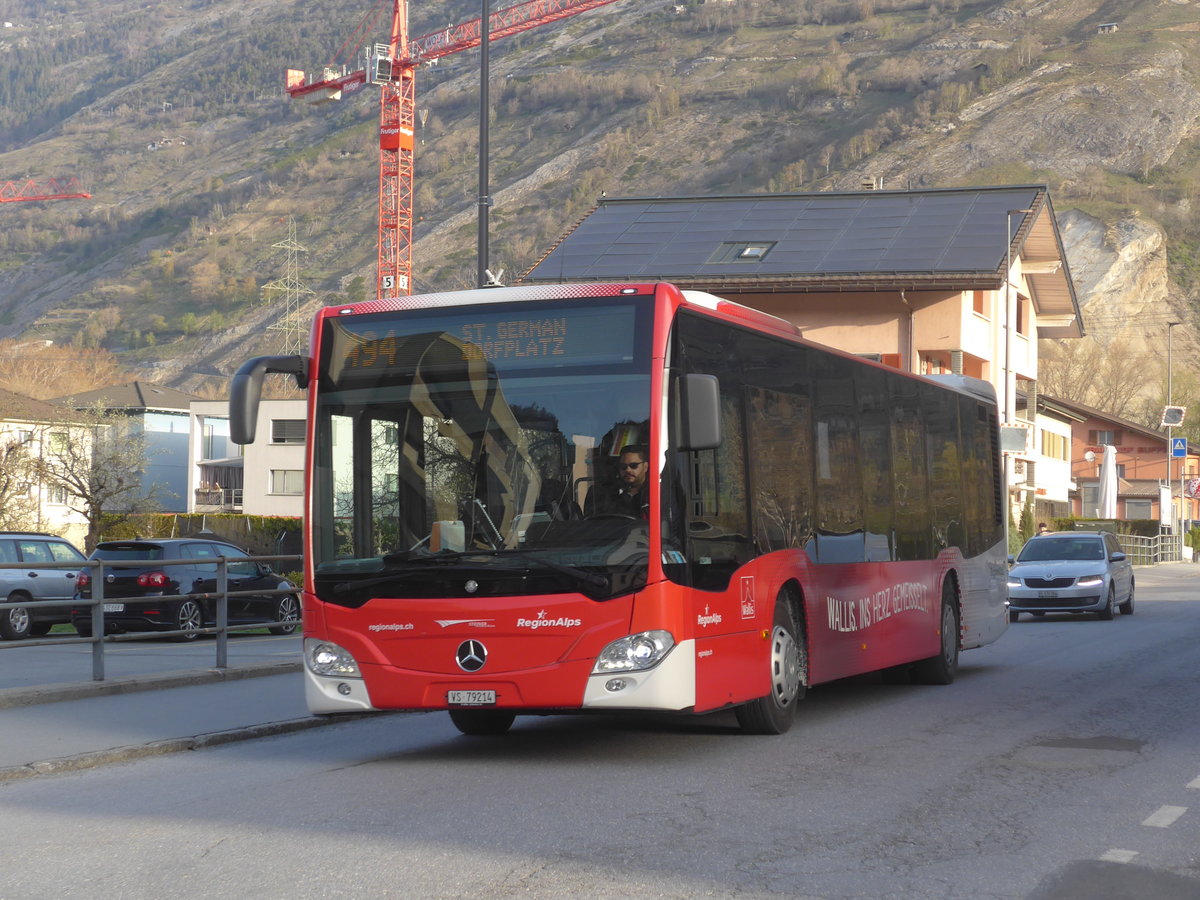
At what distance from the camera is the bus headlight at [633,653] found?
9578mm

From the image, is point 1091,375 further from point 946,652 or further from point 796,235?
point 946,652

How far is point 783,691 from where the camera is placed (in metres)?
11.3

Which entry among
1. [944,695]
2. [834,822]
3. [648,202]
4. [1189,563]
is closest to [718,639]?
[834,822]

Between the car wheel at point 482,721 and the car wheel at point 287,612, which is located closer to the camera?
the car wheel at point 482,721

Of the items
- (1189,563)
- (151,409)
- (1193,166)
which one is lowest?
(1189,563)

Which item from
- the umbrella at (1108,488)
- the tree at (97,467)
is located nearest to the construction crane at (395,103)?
the tree at (97,467)

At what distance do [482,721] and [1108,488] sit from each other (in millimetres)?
49999

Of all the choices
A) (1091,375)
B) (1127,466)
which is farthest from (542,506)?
(1091,375)

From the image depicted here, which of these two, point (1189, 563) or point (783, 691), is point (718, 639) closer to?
point (783, 691)

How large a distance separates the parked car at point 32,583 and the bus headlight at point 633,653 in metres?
16.0

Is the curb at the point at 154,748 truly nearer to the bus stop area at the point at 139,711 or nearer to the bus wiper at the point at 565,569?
the bus stop area at the point at 139,711

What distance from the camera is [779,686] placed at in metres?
11.3

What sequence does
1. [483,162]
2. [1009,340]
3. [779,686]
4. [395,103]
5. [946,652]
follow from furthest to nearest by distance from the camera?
[395,103] → [1009,340] → [483,162] → [946,652] → [779,686]

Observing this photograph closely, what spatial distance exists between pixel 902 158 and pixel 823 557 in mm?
166672
